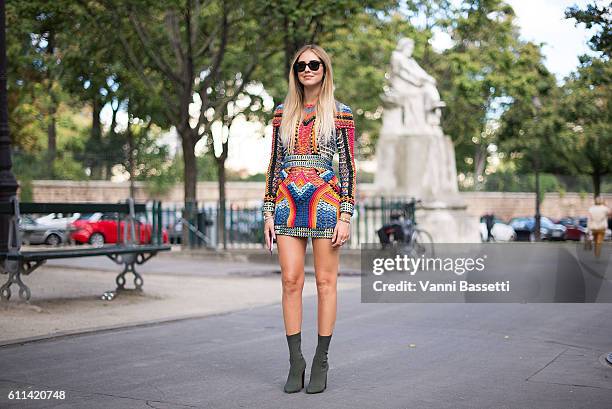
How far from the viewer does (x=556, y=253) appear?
81.6ft

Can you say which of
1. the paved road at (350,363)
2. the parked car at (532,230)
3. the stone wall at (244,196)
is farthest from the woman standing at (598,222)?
the parked car at (532,230)

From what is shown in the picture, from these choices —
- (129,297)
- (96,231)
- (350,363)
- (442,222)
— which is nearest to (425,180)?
(442,222)

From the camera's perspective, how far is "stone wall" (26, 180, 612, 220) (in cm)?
4506

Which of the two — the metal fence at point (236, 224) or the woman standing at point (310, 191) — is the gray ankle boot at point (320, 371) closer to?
the woman standing at point (310, 191)

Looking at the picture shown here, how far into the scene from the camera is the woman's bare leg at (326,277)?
6070mm

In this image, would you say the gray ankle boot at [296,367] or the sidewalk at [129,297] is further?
the sidewalk at [129,297]

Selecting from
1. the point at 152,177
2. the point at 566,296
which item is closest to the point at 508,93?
the point at 152,177

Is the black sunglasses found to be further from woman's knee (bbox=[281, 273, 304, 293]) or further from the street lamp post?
the street lamp post

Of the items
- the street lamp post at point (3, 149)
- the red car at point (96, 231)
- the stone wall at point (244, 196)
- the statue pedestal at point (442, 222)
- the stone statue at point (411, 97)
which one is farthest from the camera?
the stone wall at point (244, 196)

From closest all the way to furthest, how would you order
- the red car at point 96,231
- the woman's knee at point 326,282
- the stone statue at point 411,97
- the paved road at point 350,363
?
the paved road at point 350,363 < the woman's knee at point 326,282 < the stone statue at point 411,97 < the red car at point 96,231
